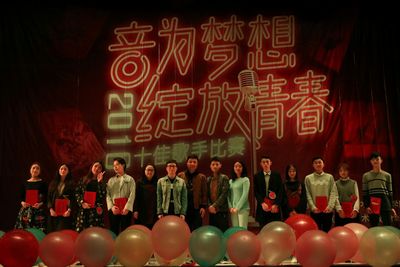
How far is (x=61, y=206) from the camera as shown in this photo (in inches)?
201

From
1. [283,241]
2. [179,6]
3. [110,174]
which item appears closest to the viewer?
[283,241]

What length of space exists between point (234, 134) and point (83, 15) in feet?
9.49

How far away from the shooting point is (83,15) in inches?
270

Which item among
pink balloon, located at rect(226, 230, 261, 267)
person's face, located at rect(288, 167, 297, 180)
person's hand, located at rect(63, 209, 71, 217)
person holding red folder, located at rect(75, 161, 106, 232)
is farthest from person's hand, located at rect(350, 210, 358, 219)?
person's hand, located at rect(63, 209, 71, 217)

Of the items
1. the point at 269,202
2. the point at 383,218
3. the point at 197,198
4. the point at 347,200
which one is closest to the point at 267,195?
the point at 269,202

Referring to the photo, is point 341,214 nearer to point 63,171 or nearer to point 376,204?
point 376,204

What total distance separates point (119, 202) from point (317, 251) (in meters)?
2.28

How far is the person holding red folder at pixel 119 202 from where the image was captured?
16.6 ft

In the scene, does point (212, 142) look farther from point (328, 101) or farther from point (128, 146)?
point (328, 101)

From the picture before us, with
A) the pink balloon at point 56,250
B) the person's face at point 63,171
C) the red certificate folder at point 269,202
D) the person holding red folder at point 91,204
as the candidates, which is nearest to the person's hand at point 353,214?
the red certificate folder at point 269,202

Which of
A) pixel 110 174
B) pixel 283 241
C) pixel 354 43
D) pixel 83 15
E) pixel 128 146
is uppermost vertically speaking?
pixel 83 15

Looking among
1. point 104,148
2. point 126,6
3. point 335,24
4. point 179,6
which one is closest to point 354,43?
point 335,24

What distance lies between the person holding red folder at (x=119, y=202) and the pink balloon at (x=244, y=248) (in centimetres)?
155

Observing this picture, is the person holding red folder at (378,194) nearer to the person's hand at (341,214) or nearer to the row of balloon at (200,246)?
the person's hand at (341,214)
